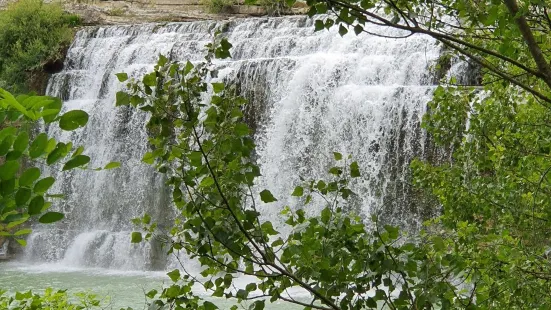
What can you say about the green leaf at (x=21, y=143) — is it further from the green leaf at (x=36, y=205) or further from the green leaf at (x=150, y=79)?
the green leaf at (x=150, y=79)

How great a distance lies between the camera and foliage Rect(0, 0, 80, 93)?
20.0 meters

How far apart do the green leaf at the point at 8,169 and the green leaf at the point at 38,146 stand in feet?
0.13

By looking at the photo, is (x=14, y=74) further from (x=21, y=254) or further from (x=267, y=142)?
(x=267, y=142)

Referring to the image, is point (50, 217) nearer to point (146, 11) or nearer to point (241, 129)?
point (241, 129)

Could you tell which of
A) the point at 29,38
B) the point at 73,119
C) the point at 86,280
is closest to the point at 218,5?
the point at 29,38

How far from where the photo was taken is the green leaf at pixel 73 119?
1.22 m

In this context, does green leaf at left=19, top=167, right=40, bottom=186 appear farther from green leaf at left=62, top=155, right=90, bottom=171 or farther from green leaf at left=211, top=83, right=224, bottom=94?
green leaf at left=211, top=83, right=224, bottom=94

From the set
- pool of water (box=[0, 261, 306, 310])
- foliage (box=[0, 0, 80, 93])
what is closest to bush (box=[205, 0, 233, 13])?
foliage (box=[0, 0, 80, 93])

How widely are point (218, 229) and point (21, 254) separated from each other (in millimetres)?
15156

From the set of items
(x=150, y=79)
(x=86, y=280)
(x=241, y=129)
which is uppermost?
(x=150, y=79)

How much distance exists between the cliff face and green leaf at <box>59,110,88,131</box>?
20.4 m

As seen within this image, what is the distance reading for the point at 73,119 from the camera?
4.05 ft

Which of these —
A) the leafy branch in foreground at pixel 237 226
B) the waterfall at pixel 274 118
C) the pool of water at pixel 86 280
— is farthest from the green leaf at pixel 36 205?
the waterfall at pixel 274 118

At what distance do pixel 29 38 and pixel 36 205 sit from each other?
21.2 meters
